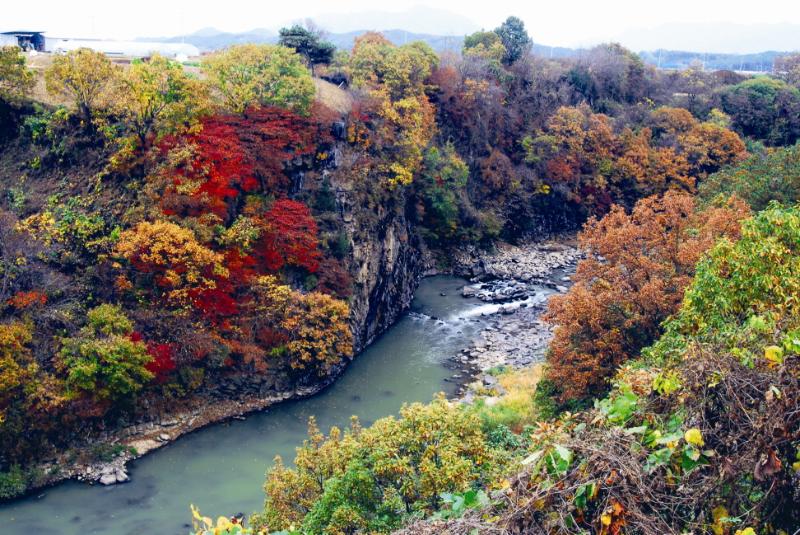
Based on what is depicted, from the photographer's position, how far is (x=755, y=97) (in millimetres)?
51906

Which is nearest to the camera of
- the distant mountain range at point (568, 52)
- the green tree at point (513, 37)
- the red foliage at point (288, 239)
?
the red foliage at point (288, 239)

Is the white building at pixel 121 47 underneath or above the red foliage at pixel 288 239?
above

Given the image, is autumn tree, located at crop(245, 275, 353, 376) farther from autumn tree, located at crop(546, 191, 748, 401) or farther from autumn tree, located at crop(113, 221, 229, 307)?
autumn tree, located at crop(546, 191, 748, 401)

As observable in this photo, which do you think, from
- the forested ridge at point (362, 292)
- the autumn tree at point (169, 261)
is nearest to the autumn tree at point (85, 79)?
the forested ridge at point (362, 292)

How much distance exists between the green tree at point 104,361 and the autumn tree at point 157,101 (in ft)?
26.4

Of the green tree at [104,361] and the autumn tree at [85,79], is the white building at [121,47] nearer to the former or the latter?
the autumn tree at [85,79]

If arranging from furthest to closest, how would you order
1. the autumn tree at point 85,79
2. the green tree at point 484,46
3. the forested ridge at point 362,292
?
the green tree at point 484,46 < the autumn tree at point 85,79 < the forested ridge at point 362,292

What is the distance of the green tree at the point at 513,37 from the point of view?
49.8m

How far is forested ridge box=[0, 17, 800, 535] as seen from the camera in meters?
5.39

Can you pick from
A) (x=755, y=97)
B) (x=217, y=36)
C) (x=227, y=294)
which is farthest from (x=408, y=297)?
(x=217, y=36)

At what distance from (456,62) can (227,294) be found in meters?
26.6

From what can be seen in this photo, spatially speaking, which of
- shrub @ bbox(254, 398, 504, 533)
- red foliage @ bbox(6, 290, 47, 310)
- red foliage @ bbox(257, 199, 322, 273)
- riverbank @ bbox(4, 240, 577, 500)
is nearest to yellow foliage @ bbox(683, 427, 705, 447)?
shrub @ bbox(254, 398, 504, 533)

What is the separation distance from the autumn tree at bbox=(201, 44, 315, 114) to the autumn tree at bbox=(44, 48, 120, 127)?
4008 millimetres

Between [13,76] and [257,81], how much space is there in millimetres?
9503
